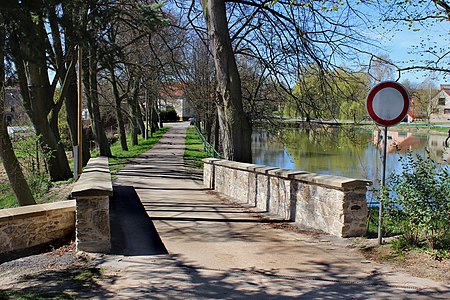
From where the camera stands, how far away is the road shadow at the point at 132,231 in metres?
5.93

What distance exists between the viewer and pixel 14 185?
39.0ft

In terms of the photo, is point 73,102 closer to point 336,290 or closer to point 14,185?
point 14,185

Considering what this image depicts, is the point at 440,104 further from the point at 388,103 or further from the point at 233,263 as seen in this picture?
the point at 233,263

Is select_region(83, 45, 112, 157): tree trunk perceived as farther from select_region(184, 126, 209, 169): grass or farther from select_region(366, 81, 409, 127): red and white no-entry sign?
select_region(366, 81, 409, 127): red and white no-entry sign

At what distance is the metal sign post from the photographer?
19.5ft

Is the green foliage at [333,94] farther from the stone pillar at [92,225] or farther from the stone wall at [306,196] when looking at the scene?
the stone pillar at [92,225]

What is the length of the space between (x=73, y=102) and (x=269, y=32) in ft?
35.3

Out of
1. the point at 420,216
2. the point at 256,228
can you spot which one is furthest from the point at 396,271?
the point at 256,228

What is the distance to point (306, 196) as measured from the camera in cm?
756

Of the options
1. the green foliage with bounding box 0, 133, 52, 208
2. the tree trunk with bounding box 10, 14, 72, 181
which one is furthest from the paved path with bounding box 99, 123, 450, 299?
the tree trunk with bounding box 10, 14, 72, 181

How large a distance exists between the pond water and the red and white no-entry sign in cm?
463

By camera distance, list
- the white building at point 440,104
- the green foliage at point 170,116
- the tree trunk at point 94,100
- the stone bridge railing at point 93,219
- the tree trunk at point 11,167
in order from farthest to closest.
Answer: the green foliage at point 170,116
the tree trunk at point 94,100
the white building at point 440,104
the tree trunk at point 11,167
the stone bridge railing at point 93,219

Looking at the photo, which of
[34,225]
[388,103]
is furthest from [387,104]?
[34,225]

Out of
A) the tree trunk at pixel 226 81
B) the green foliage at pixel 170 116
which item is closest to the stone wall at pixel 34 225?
the tree trunk at pixel 226 81
